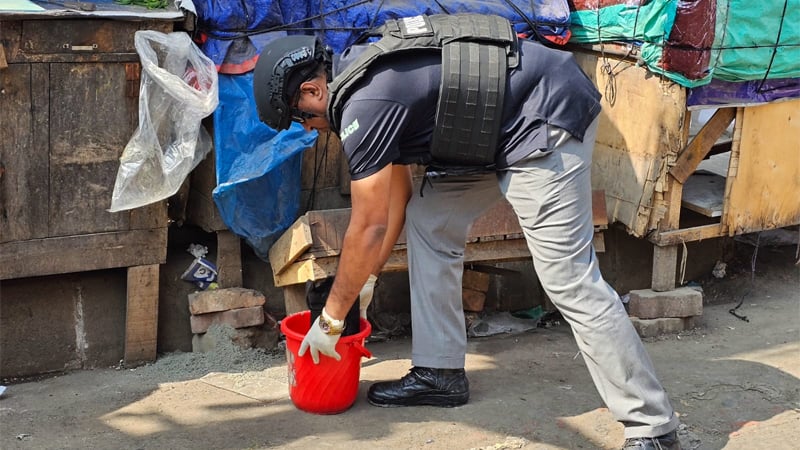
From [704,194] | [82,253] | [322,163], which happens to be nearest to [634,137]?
[704,194]

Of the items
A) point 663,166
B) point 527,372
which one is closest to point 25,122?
point 527,372

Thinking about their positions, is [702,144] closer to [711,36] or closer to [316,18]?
[711,36]

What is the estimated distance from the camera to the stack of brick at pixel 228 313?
492 centimetres

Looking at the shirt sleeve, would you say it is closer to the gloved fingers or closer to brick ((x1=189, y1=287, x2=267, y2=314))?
the gloved fingers

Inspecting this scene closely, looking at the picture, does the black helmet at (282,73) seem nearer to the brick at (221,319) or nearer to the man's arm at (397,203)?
the man's arm at (397,203)

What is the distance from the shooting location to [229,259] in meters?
5.05

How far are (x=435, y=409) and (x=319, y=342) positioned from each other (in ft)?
2.37

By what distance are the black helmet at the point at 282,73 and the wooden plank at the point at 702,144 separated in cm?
243

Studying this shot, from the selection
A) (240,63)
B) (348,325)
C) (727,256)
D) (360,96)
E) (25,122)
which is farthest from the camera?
(727,256)

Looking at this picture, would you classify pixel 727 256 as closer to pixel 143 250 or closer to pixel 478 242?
pixel 478 242

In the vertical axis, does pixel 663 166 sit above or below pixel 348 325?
above

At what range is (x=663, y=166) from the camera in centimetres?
522

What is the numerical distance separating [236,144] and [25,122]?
37.6 inches

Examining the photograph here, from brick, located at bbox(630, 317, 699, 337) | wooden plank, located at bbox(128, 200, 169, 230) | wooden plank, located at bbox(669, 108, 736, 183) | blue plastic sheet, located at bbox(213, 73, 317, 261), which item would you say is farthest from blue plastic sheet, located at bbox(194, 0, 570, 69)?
brick, located at bbox(630, 317, 699, 337)
